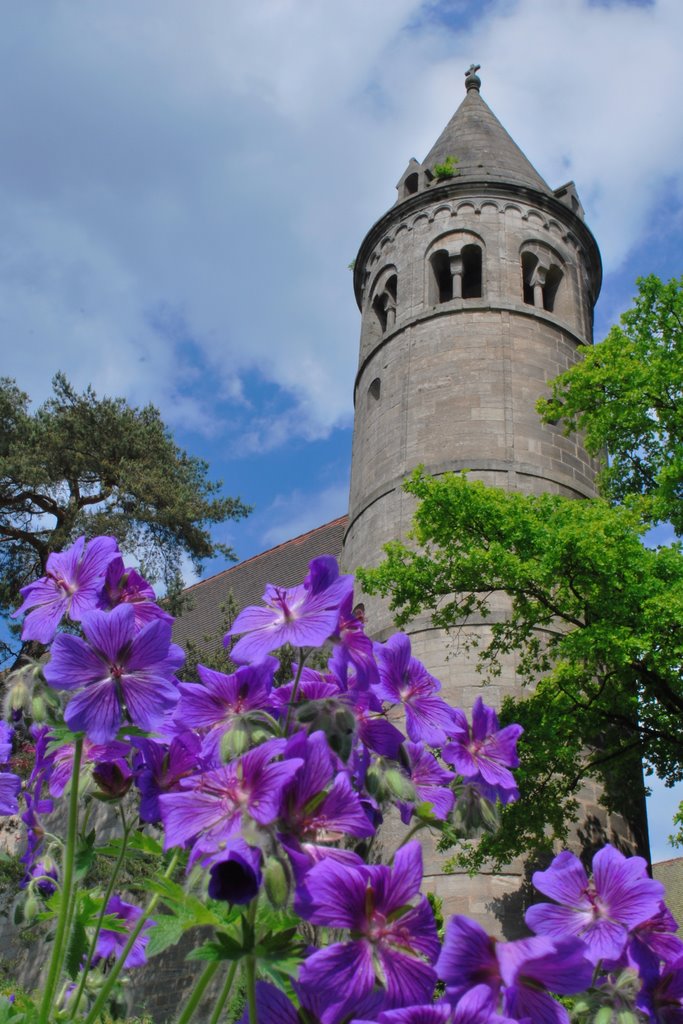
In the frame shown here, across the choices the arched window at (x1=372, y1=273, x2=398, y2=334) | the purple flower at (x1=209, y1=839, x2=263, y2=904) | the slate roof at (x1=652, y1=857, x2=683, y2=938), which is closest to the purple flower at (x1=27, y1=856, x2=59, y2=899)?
the purple flower at (x1=209, y1=839, x2=263, y2=904)

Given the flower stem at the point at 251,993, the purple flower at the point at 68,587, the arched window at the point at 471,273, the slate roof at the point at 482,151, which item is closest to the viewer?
the flower stem at the point at 251,993

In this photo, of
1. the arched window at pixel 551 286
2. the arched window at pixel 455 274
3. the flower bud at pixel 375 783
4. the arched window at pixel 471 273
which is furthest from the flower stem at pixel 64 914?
the arched window at pixel 551 286

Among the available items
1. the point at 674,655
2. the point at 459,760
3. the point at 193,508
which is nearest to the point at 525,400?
the point at 193,508

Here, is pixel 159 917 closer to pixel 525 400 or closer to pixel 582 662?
pixel 582 662

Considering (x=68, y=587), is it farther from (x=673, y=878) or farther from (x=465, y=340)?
(x=673, y=878)

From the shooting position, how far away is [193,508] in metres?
17.9

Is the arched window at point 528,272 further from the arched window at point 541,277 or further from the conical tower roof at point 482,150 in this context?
the conical tower roof at point 482,150

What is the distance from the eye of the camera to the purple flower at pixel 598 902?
1.37 m

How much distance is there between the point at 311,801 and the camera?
1.29 metres

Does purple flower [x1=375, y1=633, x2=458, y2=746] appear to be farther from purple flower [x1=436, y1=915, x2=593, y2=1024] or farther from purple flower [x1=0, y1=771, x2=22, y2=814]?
purple flower [x1=0, y1=771, x2=22, y2=814]

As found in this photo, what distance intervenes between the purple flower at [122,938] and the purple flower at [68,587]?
0.65 metres

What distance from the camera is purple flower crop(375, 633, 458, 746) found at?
1.72m

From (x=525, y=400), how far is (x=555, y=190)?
7.68 metres

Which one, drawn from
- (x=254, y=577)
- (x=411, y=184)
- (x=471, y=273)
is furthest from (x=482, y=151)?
(x=254, y=577)
